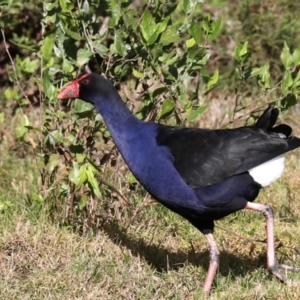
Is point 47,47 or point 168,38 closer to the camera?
point 168,38

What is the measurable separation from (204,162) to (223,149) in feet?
0.36

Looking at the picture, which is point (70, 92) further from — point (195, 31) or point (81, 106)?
point (195, 31)

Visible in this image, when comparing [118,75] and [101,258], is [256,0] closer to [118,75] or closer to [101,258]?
[118,75]

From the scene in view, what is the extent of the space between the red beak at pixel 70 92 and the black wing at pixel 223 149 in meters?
0.48

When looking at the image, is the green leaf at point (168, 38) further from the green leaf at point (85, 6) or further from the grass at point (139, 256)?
the grass at point (139, 256)

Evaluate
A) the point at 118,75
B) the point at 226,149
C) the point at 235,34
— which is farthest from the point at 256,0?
the point at 226,149

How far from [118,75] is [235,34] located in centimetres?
273

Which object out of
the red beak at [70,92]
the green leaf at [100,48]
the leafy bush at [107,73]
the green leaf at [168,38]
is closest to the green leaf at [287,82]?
the leafy bush at [107,73]

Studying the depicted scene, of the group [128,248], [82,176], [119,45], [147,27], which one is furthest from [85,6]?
[128,248]

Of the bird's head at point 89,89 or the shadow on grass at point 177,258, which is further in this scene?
the shadow on grass at point 177,258

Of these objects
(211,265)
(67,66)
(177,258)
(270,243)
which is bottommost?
(177,258)

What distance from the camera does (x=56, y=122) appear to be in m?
4.55

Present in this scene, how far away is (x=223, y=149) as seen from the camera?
12.7 ft

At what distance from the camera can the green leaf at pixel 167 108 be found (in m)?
4.27
